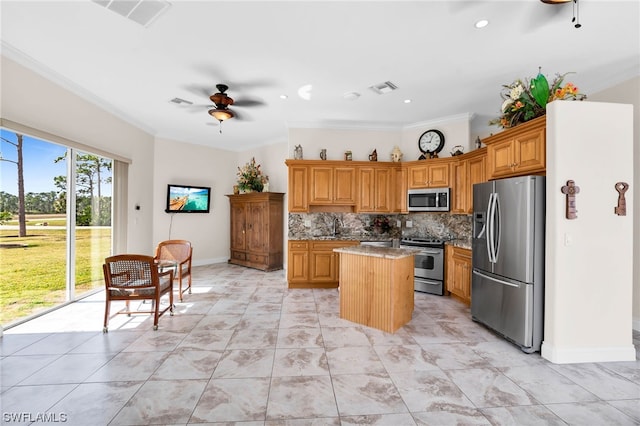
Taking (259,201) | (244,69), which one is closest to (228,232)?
(259,201)

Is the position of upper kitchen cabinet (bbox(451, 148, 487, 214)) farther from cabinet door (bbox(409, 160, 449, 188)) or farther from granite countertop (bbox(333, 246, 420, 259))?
granite countertop (bbox(333, 246, 420, 259))

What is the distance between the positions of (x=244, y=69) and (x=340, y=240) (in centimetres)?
307

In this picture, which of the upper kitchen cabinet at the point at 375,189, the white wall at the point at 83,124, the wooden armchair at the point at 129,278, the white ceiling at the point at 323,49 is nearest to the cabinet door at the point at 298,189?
the upper kitchen cabinet at the point at 375,189

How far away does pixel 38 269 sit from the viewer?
138 inches

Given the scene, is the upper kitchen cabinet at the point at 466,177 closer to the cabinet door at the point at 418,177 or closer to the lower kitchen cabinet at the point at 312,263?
the cabinet door at the point at 418,177

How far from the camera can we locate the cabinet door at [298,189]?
4926mm

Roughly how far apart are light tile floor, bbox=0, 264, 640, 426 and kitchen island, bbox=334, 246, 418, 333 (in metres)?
0.14

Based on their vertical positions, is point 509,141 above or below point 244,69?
below

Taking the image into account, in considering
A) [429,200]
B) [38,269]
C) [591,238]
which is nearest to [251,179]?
[38,269]

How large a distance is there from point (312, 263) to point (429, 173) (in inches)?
103

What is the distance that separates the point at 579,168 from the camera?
250 centimetres

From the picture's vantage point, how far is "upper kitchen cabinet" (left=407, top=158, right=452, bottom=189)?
459 cm

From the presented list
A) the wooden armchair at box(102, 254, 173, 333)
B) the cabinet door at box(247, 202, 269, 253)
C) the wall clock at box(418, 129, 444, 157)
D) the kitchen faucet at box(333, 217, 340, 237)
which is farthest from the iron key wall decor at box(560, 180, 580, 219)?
the cabinet door at box(247, 202, 269, 253)

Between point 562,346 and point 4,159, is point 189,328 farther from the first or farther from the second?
point 562,346
